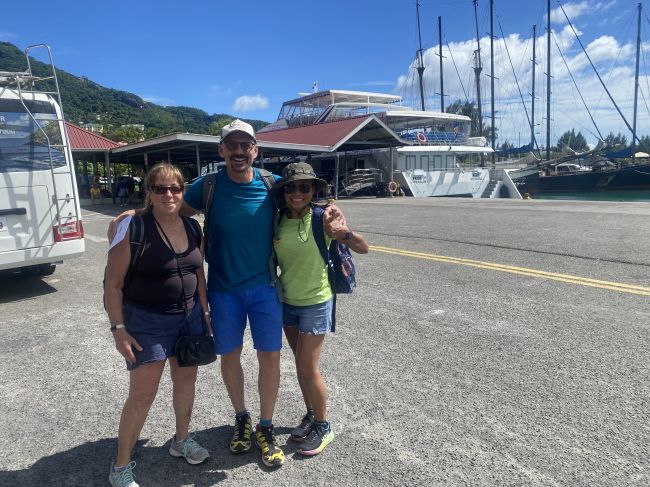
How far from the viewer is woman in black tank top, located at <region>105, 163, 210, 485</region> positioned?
7.48 feet

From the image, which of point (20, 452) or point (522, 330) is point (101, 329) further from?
point (522, 330)

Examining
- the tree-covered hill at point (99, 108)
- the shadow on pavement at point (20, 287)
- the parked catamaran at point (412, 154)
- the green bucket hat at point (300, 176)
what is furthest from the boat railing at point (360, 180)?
the tree-covered hill at point (99, 108)

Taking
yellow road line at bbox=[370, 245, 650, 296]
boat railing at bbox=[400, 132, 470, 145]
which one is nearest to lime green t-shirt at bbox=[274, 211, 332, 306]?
yellow road line at bbox=[370, 245, 650, 296]

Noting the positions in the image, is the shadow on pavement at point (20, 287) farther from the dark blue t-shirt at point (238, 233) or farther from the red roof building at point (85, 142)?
the red roof building at point (85, 142)

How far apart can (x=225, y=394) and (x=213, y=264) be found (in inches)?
48.0

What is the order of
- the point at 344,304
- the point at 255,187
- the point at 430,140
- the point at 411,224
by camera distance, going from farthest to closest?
the point at 430,140 < the point at 411,224 < the point at 344,304 < the point at 255,187

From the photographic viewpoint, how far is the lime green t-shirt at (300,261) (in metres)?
2.60

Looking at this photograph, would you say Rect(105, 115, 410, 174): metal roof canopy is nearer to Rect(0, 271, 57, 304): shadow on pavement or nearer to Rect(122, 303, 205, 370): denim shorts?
Rect(0, 271, 57, 304): shadow on pavement

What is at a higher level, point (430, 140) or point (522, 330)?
point (430, 140)

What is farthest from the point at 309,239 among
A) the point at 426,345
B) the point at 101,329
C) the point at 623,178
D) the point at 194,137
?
the point at 623,178

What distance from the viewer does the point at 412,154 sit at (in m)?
31.8

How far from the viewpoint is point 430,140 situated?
34781 millimetres

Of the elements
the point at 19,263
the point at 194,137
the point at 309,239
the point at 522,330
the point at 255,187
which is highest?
the point at 194,137

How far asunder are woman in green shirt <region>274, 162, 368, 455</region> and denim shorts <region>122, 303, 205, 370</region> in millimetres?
624
